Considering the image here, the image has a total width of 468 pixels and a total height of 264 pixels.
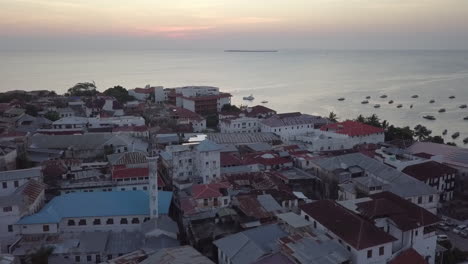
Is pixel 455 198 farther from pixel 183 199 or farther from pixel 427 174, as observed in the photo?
pixel 183 199

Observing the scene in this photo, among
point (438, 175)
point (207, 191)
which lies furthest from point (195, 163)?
point (438, 175)

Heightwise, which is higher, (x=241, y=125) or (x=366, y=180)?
(x=241, y=125)

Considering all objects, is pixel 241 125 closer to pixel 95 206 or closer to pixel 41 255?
pixel 95 206

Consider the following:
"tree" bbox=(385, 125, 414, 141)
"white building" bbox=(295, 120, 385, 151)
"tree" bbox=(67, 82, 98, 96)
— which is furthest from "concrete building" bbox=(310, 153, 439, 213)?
"tree" bbox=(67, 82, 98, 96)

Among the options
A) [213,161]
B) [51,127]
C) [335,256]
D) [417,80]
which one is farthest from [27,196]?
[417,80]

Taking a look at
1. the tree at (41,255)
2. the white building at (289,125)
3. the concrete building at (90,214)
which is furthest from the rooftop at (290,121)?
the tree at (41,255)

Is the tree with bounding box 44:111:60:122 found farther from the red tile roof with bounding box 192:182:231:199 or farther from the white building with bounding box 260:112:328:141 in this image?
the red tile roof with bounding box 192:182:231:199
